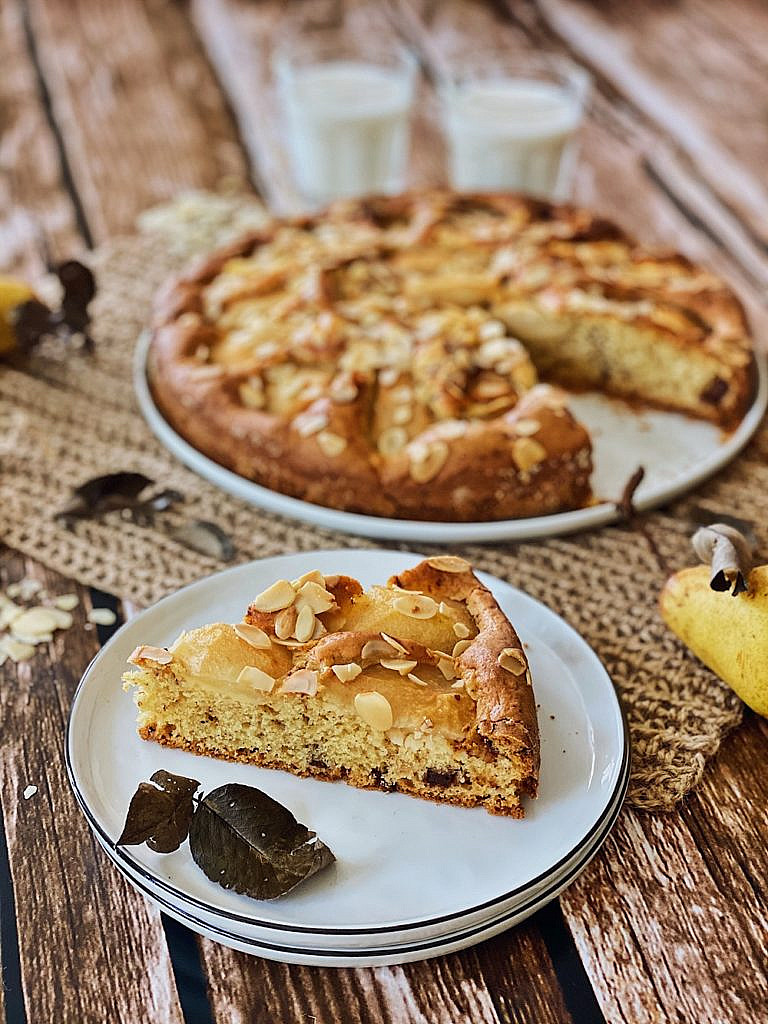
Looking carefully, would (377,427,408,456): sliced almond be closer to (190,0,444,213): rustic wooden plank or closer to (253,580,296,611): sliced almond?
(253,580,296,611): sliced almond

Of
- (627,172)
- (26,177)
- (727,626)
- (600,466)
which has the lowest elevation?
(26,177)

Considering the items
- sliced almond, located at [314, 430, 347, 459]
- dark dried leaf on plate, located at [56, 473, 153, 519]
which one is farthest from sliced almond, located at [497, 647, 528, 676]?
dark dried leaf on plate, located at [56, 473, 153, 519]

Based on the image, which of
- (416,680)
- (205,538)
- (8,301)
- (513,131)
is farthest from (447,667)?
(513,131)

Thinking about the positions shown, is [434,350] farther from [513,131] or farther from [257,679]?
[513,131]

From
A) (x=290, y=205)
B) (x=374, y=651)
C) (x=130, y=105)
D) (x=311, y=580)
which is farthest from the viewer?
(x=130, y=105)

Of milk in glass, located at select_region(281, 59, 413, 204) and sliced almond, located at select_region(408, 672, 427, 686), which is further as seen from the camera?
milk in glass, located at select_region(281, 59, 413, 204)

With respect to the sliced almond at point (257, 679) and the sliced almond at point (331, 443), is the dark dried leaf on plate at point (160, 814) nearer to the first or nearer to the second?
the sliced almond at point (257, 679)

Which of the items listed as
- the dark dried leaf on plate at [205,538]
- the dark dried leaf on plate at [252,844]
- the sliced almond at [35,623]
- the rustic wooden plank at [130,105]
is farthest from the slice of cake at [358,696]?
the rustic wooden plank at [130,105]
